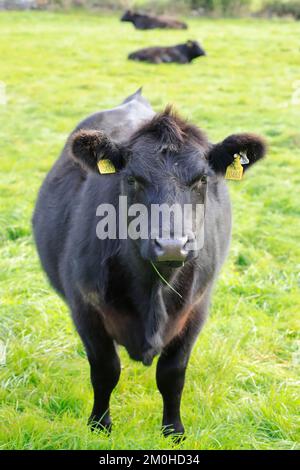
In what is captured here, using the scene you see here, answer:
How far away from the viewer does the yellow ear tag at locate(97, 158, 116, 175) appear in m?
3.08

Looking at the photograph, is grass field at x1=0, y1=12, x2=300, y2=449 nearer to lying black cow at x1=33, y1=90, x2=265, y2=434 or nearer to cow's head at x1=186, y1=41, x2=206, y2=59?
lying black cow at x1=33, y1=90, x2=265, y2=434

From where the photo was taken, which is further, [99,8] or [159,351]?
[99,8]

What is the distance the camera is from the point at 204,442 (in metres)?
3.26

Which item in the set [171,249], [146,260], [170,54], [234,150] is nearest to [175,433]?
[146,260]

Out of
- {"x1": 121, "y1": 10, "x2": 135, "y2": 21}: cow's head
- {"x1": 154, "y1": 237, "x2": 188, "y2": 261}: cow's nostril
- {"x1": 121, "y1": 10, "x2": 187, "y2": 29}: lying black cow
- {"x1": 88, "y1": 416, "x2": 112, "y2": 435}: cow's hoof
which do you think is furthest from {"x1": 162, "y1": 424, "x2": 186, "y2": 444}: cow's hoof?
{"x1": 121, "y1": 10, "x2": 135, "y2": 21}: cow's head

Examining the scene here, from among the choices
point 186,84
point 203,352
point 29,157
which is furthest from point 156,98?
point 203,352

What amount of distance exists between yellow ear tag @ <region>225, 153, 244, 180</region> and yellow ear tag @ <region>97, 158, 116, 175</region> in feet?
1.98

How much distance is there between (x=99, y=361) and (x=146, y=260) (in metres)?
0.71

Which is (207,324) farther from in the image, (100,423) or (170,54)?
(170,54)

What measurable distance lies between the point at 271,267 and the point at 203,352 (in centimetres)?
168

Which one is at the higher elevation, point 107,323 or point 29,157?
point 107,323

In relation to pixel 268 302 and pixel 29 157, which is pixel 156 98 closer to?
pixel 29 157

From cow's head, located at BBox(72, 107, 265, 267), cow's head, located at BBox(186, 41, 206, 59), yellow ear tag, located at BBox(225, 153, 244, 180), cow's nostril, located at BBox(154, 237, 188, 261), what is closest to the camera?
cow's nostril, located at BBox(154, 237, 188, 261)

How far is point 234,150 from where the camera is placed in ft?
10.2
